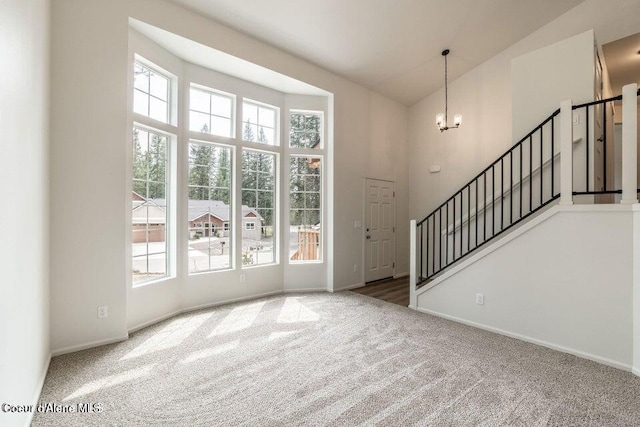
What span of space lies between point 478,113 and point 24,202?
6.52 m

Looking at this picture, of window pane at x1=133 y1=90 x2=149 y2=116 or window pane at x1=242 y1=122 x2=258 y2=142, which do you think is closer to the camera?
window pane at x1=133 y1=90 x2=149 y2=116

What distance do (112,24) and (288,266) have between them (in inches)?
155

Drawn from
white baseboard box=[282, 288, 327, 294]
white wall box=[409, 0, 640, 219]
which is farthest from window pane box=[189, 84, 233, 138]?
white wall box=[409, 0, 640, 219]

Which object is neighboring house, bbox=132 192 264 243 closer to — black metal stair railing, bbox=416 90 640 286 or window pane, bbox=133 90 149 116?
window pane, bbox=133 90 149 116

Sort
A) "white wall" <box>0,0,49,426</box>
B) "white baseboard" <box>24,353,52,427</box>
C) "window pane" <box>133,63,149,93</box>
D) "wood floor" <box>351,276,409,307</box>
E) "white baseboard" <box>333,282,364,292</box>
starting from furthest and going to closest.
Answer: "white baseboard" <box>333,282,364,292</box> → "wood floor" <box>351,276,409,307</box> → "window pane" <box>133,63,149,93</box> → "white baseboard" <box>24,353,52,427</box> → "white wall" <box>0,0,49,426</box>

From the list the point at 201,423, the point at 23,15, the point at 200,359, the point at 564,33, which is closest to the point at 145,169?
the point at 23,15

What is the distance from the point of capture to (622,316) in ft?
8.53

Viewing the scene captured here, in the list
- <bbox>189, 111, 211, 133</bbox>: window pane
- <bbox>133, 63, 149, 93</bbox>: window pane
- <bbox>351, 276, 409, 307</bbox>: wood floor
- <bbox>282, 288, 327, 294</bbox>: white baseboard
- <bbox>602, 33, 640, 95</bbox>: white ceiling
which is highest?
<bbox>602, 33, 640, 95</bbox>: white ceiling

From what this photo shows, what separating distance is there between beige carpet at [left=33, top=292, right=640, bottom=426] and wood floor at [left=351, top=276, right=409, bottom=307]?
1.19 m

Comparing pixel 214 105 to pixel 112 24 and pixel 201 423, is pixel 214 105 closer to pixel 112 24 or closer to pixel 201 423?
pixel 112 24

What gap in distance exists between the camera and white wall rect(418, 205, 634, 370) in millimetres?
2613

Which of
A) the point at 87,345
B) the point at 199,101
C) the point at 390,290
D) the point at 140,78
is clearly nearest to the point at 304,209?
the point at 390,290

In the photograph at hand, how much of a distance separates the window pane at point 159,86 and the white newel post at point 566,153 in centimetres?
466

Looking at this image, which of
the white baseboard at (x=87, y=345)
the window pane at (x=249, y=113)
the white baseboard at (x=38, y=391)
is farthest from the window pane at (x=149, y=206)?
the window pane at (x=249, y=113)
